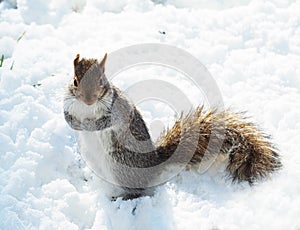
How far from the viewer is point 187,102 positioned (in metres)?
3.18

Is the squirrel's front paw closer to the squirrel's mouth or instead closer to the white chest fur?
the white chest fur

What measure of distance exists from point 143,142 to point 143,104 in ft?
1.79

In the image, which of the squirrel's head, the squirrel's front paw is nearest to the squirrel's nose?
the squirrel's head

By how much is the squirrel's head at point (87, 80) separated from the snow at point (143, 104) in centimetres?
50

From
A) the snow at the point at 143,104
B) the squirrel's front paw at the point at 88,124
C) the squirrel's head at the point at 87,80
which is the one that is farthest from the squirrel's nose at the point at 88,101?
the snow at the point at 143,104

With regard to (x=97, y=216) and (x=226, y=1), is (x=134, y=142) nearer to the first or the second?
(x=97, y=216)

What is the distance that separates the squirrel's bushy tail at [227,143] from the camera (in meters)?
2.70

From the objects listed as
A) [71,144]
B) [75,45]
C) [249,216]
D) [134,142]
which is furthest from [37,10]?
[249,216]

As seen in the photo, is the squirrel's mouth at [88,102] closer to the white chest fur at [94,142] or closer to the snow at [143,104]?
the white chest fur at [94,142]

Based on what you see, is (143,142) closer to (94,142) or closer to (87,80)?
(94,142)

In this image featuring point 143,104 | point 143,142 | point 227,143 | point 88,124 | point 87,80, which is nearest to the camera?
point 87,80

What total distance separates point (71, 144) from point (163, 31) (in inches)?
46.8

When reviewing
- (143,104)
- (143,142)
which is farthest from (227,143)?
(143,104)

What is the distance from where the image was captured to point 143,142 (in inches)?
105
